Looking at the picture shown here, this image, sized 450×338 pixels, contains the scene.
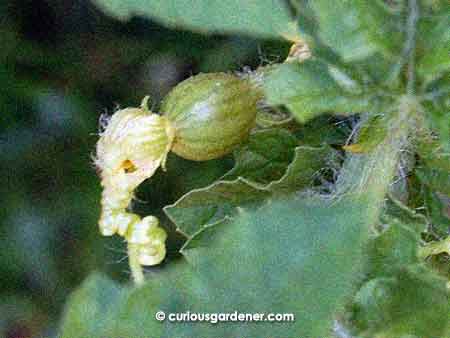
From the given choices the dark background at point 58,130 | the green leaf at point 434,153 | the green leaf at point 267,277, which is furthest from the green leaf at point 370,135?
the dark background at point 58,130

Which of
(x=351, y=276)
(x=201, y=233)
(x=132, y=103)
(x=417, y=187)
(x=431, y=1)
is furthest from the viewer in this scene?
(x=132, y=103)

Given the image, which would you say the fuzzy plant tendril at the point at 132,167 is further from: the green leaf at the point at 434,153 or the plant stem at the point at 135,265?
the green leaf at the point at 434,153

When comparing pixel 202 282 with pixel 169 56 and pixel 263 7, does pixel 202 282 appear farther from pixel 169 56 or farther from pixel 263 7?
pixel 169 56

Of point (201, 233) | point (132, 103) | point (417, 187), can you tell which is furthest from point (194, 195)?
point (132, 103)

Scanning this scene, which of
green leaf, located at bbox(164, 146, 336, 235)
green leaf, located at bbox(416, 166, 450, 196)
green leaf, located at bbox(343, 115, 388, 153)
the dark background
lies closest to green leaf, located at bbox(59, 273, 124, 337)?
green leaf, located at bbox(164, 146, 336, 235)

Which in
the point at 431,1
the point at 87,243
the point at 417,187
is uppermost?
the point at 431,1

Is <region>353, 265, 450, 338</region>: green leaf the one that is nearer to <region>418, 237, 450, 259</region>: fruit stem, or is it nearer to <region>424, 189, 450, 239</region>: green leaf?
<region>418, 237, 450, 259</region>: fruit stem
